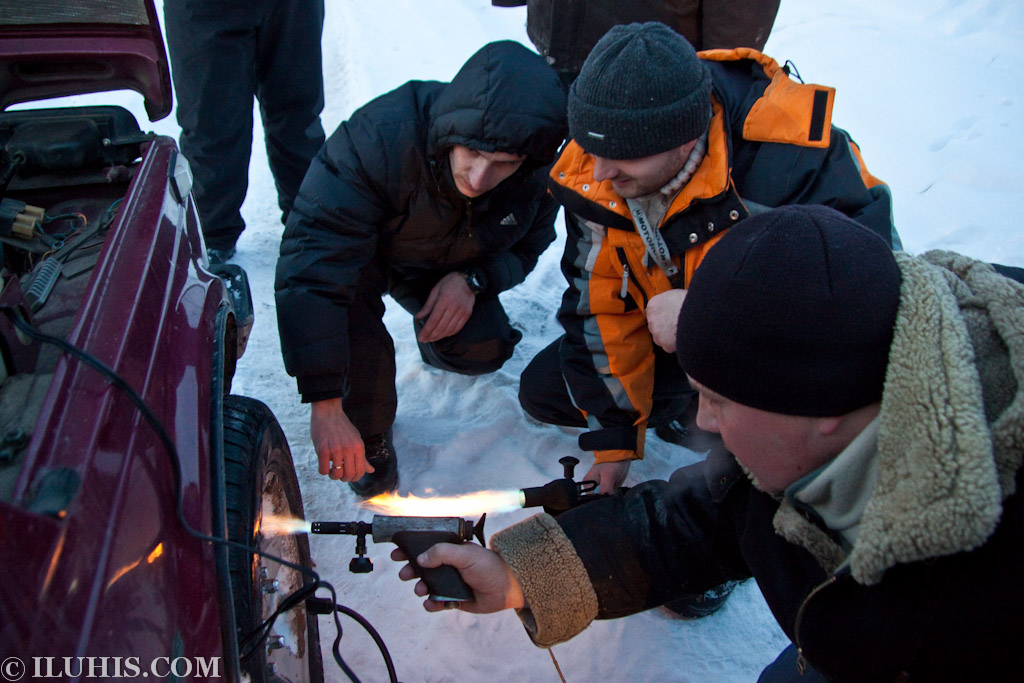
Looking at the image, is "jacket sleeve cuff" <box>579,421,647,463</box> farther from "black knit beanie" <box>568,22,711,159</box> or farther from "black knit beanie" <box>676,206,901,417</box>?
"black knit beanie" <box>676,206,901,417</box>

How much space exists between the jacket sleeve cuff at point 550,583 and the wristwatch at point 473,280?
1.46 meters

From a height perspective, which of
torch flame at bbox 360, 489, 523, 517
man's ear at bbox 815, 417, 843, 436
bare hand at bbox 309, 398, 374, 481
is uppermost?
man's ear at bbox 815, 417, 843, 436

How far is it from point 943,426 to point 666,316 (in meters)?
1.12

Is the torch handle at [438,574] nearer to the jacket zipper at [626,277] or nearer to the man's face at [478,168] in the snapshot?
the jacket zipper at [626,277]

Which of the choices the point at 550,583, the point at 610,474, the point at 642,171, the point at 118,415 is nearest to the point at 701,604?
the point at 610,474

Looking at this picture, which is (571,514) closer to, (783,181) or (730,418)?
(730,418)

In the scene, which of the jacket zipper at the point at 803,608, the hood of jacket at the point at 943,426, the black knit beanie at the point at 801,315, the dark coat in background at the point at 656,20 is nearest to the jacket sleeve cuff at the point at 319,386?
the black knit beanie at the point at 801,315

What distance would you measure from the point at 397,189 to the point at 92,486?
5.48 feet

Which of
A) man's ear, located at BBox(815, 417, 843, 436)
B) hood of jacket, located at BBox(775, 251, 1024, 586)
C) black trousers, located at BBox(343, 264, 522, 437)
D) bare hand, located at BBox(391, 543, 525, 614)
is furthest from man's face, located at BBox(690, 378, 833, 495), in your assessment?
black trousers, located at BBox(343, 264, 522, 437)

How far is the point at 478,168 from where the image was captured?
238 cm

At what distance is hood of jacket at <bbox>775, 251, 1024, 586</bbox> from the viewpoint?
1096mm

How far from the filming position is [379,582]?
103 inches

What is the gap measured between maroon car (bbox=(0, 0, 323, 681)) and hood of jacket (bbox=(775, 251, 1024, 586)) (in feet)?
3.73

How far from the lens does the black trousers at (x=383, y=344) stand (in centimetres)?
286
